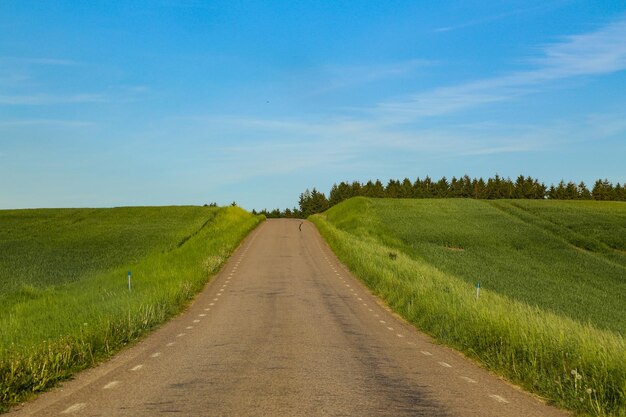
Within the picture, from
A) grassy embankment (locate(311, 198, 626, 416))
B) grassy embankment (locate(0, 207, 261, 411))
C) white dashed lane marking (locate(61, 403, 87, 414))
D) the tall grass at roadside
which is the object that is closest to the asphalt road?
white dashed lane marking (locate(61, 403, 87, 414))

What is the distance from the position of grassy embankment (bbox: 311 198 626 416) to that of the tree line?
76098mm

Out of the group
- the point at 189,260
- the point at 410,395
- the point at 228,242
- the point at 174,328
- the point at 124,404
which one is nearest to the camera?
the point at 124,404

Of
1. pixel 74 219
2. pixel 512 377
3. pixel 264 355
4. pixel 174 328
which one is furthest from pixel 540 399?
pixel 74 219

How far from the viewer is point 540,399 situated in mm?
8703

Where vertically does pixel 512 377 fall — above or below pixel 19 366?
below

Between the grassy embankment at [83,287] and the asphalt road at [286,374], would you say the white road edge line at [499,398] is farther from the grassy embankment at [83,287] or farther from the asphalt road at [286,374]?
the grassy embankment at [83,287]

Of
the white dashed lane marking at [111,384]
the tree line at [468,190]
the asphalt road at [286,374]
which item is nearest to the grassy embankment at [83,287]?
the asphalt road at [286,374]

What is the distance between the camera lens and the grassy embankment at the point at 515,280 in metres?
9.50

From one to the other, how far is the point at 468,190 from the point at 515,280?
15101cm

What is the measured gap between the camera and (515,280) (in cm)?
3406

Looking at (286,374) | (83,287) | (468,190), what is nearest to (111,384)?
(286,374)

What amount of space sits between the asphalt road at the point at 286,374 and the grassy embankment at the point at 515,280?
27.7 inches

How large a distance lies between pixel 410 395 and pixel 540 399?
1.98 meters

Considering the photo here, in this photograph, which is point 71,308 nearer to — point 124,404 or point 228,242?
point 124,404
